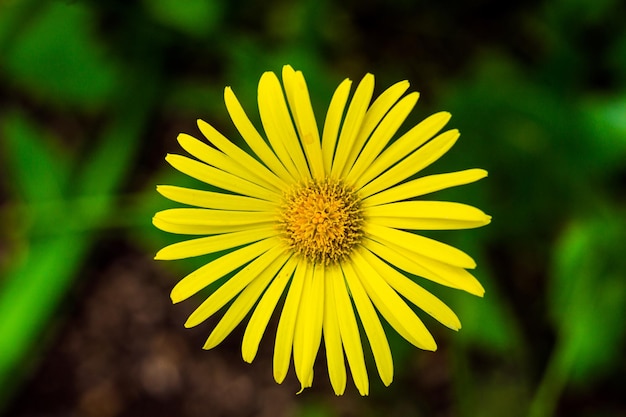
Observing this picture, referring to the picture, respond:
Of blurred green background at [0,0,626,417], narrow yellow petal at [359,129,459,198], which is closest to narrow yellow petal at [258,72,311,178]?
narrow yellow petal at [359,129,459,198]

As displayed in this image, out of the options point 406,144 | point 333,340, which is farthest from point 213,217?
point 406,144

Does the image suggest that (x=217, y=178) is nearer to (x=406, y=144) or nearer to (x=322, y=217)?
(x=322, y=217)

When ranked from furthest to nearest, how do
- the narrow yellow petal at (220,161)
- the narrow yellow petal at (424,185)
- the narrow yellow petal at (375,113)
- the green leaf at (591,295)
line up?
the green leaf at (591,295), the narrow yellow petal at (220,161), the narrow yellow petal at (375,113), the narrow yellow petal at (424,185)

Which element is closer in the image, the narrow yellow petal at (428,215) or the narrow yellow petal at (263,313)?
the narrow yellow petal at (428,215)

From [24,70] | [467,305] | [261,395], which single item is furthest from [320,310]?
[24,70]

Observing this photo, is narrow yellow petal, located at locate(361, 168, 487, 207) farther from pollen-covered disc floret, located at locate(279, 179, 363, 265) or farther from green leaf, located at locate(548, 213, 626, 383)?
green leaf, located at locate(548, 213, 626, 383)

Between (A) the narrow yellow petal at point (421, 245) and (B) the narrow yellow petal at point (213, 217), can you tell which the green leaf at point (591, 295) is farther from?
(B) the narrow yellow petal at point (213, 217)

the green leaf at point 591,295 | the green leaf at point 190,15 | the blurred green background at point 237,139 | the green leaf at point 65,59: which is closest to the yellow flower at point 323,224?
the blurred green background at point 237,139
